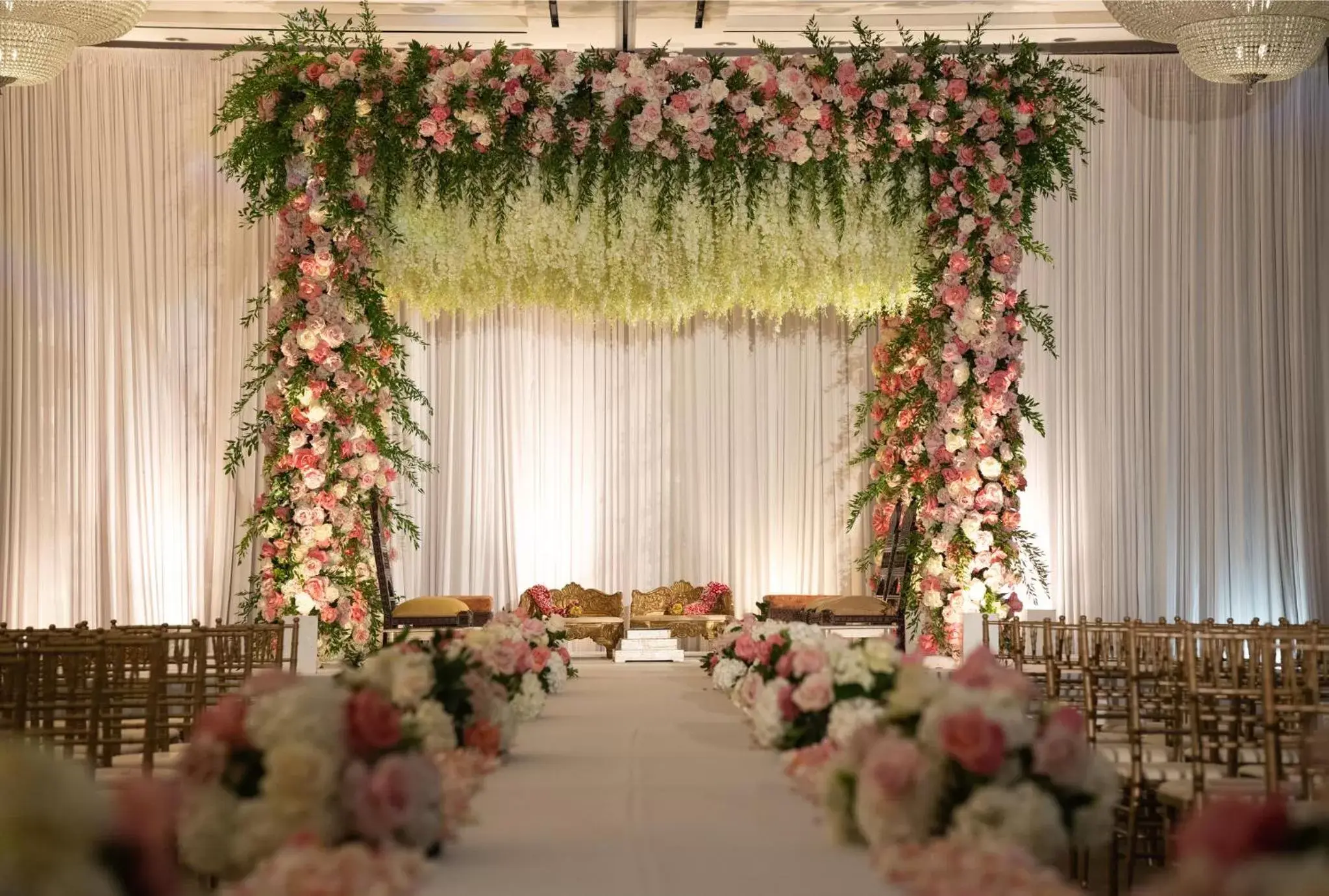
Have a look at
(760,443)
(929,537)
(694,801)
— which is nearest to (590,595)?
(760,443)

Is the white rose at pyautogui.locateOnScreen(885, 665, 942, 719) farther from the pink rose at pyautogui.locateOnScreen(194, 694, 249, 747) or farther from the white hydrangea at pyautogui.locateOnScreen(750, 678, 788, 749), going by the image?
the white hydrangea at pyautogui.locateOnScreen(750, 678, 788, 749)

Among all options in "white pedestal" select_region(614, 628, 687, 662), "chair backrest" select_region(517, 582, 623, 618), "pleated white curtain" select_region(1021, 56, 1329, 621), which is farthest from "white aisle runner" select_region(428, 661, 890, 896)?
"pleated white curtain" select_region(1021, 56, 1329, 621)

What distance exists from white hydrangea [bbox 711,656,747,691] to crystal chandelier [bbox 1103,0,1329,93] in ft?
15.0

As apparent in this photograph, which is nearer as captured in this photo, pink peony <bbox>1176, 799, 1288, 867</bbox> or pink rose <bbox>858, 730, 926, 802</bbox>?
pink peony <bbox>1176, 799, 1288, 867</bbox>

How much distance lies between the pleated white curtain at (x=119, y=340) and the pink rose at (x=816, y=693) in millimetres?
9218

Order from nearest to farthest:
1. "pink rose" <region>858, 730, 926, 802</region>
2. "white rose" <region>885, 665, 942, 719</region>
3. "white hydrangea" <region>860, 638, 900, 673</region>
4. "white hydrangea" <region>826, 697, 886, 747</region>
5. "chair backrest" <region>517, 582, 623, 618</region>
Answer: "pink rose" <region>858, 730, 926, 802</region>
"white rose" <region>885, 665, 942, 719</region>
"white hydrangea" <region>826, 697, 886, 747</region>
"white hydrangea" <region>860, 638, 900, 673</region>
"chair backrest" <region>517, 582, 623, 618</region>

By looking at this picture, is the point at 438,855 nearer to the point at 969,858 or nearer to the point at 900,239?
the point at 969,858

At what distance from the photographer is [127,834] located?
58.7 inches

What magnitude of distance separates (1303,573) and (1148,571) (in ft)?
3.95

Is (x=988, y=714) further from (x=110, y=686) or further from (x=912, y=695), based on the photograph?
(x=110, y=686)

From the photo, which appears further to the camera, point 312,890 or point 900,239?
point 900,239

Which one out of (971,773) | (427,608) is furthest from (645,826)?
(427,608)

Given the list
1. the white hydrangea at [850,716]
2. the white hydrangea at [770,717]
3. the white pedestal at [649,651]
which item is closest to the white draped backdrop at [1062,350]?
the white pedestal at [649,651]

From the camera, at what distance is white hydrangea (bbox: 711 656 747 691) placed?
6.48 m
